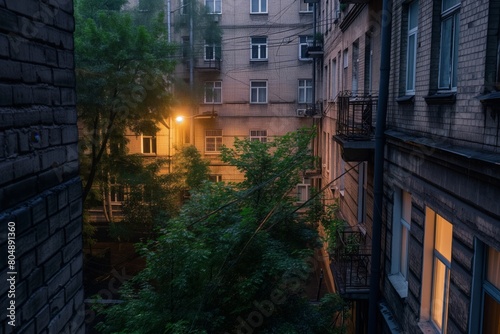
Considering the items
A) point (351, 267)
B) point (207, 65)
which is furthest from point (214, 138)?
point (351, 267)

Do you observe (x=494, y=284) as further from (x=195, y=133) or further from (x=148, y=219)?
(x=195, y=133)

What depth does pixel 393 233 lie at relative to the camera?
27.0 ft

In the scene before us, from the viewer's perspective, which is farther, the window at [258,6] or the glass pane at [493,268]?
the window at [258,6]

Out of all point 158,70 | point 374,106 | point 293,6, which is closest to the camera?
point 374,106

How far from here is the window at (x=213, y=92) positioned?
25.9 metres

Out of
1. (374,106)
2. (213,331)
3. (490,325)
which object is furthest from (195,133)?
(490,325)

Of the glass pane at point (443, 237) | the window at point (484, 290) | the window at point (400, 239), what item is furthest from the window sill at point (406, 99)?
the window at point (484, 290)

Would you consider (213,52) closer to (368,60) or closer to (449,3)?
(368,60)

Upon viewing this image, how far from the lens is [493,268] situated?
461 centimetres

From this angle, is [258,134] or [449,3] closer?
[449,3]

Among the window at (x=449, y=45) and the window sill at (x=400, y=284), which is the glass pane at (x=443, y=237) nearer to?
the window sill at (x=400, y=284)

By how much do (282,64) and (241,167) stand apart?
47.9 ft

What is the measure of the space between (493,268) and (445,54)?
9.59 ft

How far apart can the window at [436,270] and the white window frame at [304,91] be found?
65.0 feet
